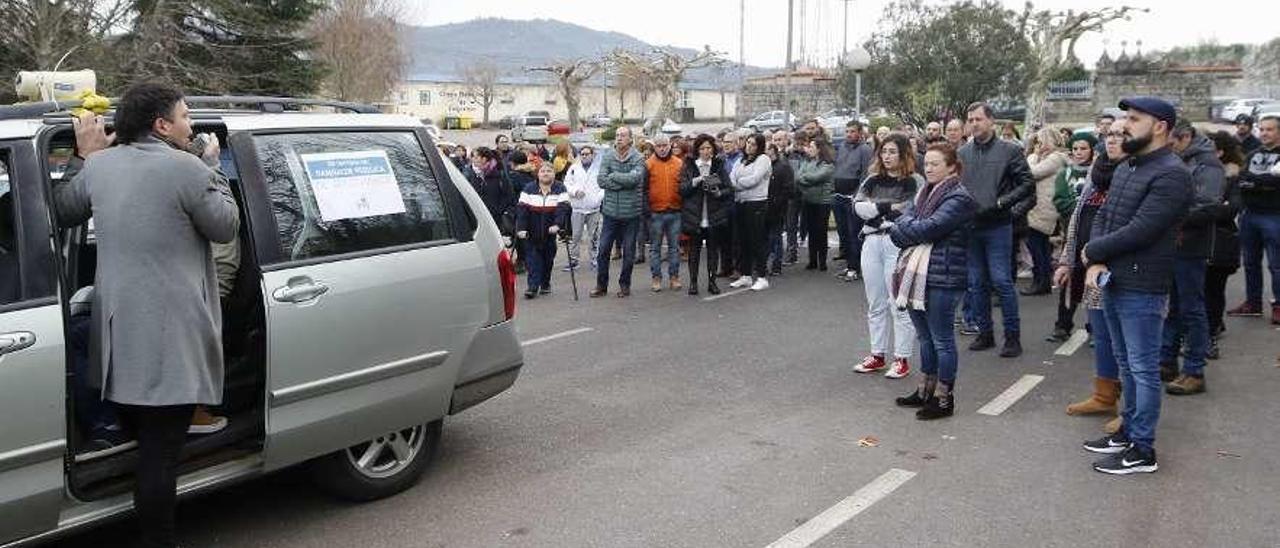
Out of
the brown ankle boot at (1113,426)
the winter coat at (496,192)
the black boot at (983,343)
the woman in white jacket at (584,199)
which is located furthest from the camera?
the woman in white jacket at (584,199)

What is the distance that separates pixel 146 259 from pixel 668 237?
7.98m

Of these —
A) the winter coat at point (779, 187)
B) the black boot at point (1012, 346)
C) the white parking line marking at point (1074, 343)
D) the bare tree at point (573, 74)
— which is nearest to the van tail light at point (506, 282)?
the black boot at point (1012, 346)

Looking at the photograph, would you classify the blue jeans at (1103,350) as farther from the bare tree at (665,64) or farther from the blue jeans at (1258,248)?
the bare tree at (665,64)

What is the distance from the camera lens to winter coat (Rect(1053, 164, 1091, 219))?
962 cm

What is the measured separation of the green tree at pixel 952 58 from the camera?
34.8m

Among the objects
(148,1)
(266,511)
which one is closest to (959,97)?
(148,1)

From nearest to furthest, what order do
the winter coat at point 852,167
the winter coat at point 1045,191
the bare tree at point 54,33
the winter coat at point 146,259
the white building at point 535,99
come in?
the winter coat at point 146,259, the winter coat at point 1045,191, the winter coat at point 852,167, the bare tree at point 54,33, the white building at point 535,99

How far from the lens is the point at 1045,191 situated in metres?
9.83

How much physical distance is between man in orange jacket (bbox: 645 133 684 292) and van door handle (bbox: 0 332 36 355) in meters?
7.86

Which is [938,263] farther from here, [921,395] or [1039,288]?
[1039,288]

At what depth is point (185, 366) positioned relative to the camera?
139 inches

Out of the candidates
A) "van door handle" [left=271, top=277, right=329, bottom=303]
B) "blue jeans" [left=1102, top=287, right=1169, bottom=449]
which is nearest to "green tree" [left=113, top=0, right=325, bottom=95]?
"van door handle" [left=271, top=277, right=329, bottom=303]

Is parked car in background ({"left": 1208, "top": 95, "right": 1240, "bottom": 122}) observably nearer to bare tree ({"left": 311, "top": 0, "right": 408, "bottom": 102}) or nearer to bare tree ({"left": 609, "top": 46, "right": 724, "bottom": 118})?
bare tree ({"left": 609, "top": 46, "right": 724, "bottom": 118})

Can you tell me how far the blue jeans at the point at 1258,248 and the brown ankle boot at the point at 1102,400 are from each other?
3.33 meters
